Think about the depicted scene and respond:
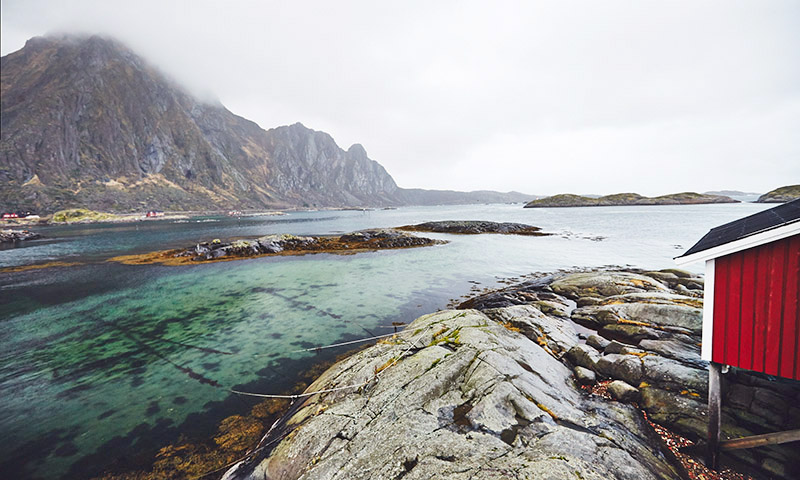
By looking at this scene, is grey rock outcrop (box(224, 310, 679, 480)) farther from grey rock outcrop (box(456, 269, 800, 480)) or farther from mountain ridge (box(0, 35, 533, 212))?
mountain ridge (box(0, 35, 533, 212))

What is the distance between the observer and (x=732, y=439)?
5.83m

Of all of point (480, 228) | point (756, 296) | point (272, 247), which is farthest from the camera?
point (480, 228)

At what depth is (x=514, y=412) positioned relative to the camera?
5551 mm

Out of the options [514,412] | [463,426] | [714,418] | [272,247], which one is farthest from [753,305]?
[272,247]

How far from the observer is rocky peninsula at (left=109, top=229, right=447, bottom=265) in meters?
33.8

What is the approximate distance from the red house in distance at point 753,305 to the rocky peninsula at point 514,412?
861 millimetres

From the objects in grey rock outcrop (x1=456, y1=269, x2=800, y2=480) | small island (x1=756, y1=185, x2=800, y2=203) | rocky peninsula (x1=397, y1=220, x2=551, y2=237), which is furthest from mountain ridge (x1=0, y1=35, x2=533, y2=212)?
small island (x1=756, y1=185, x2=800, y2=203)

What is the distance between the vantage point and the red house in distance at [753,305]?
17.9 feet

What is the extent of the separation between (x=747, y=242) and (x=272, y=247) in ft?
133

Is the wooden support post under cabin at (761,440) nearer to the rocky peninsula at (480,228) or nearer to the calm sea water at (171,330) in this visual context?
the calm sea water at (171,330)

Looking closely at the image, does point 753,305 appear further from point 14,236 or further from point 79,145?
point 79,145

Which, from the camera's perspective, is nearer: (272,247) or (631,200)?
(272,247)

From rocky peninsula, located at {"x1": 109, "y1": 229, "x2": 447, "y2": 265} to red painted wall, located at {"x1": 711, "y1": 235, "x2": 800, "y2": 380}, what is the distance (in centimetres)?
3453

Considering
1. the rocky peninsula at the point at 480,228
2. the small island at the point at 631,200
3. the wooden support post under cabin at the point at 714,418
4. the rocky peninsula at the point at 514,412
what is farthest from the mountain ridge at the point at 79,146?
the small island at the point at 631,200
